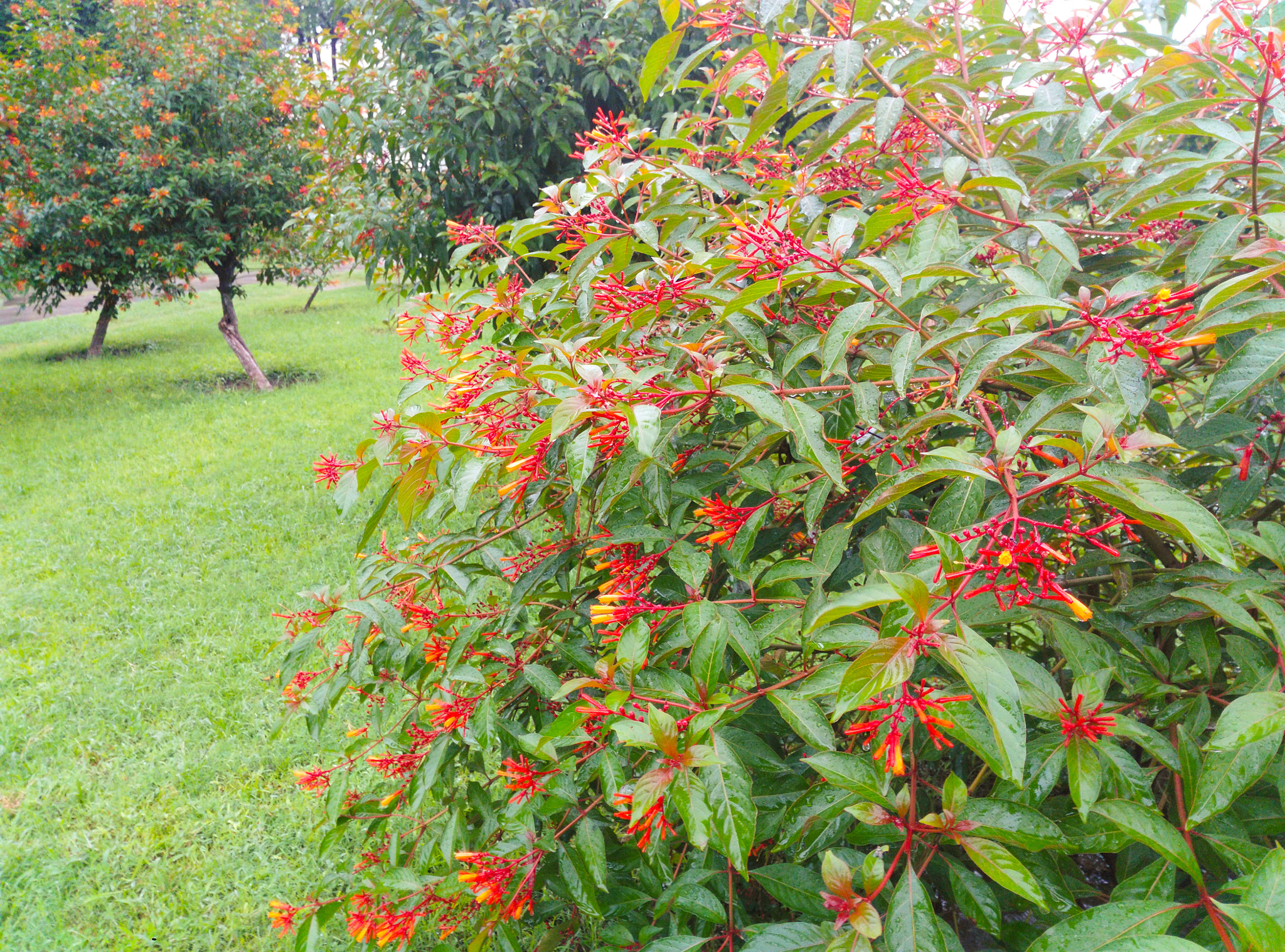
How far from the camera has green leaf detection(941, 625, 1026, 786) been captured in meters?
0.62

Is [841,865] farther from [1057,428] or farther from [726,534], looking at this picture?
[1057,428]

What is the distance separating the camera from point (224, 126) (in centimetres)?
825

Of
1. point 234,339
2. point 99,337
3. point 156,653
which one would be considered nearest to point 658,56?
point 156,653

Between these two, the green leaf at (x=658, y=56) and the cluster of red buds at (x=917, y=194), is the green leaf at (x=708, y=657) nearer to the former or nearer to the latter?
the cluster of red buds at (x=917, y=194)

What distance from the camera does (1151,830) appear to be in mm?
771

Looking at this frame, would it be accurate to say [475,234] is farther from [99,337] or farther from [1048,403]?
[99,337]

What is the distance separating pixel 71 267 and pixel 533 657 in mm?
8609

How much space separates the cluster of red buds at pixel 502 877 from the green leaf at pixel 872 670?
2.20 feet

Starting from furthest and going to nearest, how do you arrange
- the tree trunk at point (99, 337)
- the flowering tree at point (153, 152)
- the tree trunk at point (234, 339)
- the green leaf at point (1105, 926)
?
the tree trunk at point (99, 337), the tree trunk at point (234, 339), the flowering tree at point (153, 152), the green leaf at point (1105, 926)

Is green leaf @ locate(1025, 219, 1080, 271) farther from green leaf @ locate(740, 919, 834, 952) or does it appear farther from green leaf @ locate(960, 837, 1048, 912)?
green leaf @ locate(740, 919, 834, 952)

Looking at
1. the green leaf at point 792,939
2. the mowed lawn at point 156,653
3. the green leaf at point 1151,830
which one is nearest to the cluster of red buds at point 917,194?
the green leaf at point 1151,830

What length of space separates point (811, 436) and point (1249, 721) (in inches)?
18.7

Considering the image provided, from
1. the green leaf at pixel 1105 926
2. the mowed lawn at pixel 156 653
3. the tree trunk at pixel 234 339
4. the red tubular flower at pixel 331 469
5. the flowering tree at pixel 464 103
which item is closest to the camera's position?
the green leaf at pixel 1105 926

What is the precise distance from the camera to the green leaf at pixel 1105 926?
0.71m
